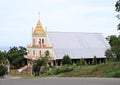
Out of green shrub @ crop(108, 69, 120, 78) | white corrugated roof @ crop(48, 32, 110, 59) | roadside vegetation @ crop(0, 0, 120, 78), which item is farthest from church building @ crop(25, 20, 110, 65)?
green shrub @ crop(108, 69, 120, 78)

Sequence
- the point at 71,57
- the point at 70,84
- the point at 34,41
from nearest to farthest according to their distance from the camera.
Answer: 1. the point at 70,84
2. the point at 71,57
3. the point at 34,41

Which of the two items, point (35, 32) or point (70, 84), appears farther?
point (35, 32)

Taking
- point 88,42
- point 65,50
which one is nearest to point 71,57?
point 65,50

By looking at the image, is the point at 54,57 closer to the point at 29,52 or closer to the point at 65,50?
the point at 65,50

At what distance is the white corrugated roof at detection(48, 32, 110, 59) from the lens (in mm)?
52062

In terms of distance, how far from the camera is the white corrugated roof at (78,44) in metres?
52.1

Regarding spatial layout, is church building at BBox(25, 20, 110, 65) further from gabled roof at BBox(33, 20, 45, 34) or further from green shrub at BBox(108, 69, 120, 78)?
green shrub at BBox(108, 69, 120, 78)

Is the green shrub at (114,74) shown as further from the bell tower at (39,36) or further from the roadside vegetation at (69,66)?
the bell tower at (39,36)

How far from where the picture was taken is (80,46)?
5378 centimetres

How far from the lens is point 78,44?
5403 cm

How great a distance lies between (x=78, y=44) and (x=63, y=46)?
2.90m

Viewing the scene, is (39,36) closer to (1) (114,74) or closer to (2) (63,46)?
(2) (63,46)

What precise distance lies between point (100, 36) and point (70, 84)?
1801 inches

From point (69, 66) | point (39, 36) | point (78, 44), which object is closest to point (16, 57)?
point (39, 36)
